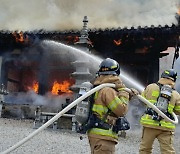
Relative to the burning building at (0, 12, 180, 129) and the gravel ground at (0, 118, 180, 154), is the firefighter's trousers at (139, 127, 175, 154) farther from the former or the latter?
the burning building at (0, 12, 180, 129)

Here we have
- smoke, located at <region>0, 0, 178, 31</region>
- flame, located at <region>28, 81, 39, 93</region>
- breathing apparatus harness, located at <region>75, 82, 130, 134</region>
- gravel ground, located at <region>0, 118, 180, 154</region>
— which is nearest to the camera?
breathing apparatus harness, located at <region>75, 82, 130, 134</region>

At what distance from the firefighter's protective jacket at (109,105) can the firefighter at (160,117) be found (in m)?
1.36

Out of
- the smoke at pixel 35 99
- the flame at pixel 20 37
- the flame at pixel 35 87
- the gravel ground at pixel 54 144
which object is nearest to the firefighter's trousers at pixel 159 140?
the gravel ground at pixel 54 144

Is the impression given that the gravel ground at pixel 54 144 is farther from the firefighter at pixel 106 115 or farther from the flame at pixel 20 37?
the flame at pixel 20 37

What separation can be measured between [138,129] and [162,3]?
6918 millimetres

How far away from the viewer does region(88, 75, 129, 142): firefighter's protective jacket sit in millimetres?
3427

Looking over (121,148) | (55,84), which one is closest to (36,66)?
(55,84)

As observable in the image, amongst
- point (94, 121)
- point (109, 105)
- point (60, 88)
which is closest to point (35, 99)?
point (60, 88)

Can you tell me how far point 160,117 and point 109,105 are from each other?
157cm

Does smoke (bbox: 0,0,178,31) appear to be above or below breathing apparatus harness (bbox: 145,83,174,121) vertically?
above

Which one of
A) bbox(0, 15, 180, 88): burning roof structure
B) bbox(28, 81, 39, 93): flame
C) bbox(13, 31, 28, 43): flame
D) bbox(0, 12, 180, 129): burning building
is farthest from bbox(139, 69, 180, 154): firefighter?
bbox(28, 81, 39, 93): flame

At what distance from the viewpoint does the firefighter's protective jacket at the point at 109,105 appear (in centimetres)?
343

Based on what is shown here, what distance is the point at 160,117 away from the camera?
4.77 meters

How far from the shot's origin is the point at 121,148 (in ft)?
23.1
